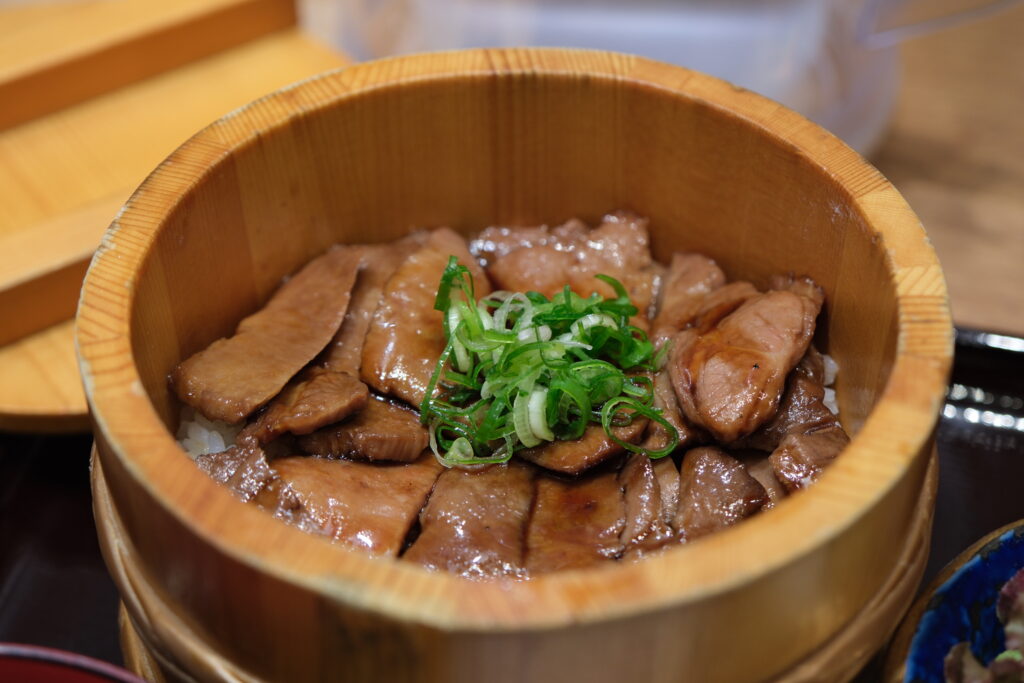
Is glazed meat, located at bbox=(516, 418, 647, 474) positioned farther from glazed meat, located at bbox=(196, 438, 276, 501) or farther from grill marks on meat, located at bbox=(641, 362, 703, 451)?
glazed meat, located at bbox=(196, 438, 276, 501)

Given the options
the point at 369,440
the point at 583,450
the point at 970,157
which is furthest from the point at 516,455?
the point at 970,157

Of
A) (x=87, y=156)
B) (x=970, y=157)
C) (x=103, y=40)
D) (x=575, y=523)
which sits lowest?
(x=970, y=157)

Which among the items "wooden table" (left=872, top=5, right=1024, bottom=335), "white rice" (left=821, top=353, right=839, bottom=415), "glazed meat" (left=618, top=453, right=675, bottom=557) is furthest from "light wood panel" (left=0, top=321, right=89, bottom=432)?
"wooden table" (left=872, top=5, right=1024, bottom=335)

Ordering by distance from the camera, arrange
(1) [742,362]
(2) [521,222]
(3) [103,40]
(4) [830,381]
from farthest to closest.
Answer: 1. (3) [103,40]
2. (2) [521,222]
3. (4) [830,381]
4. (1) [742,362]

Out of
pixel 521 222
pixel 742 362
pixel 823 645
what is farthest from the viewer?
pixel 521 222

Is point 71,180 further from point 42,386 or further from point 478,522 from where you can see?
point 478,522

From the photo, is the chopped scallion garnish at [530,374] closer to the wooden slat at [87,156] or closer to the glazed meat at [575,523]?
the glazed meat at [575,523]

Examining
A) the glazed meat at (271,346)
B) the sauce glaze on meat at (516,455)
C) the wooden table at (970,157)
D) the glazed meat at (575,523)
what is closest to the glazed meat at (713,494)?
the sauce glaze on meat at (516,455)
